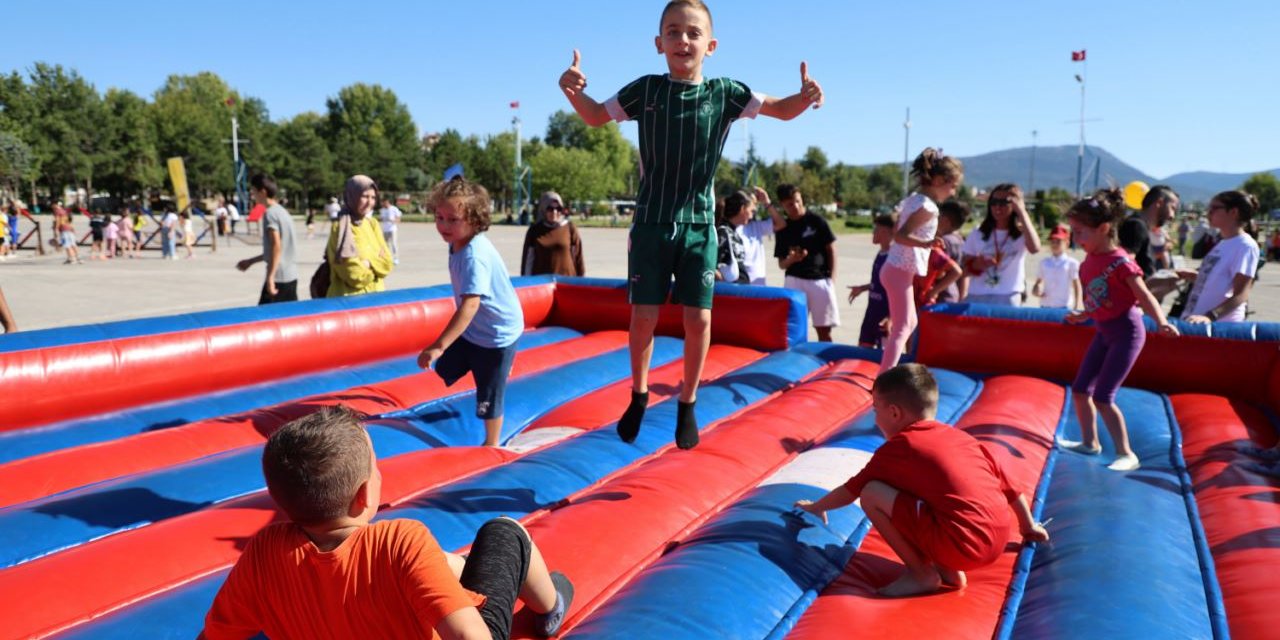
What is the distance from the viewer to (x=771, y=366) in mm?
5547

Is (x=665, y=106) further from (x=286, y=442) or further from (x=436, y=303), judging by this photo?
(x=436, y=303)

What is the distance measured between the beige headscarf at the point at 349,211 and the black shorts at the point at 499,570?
3847mm

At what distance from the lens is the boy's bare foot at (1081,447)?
3986 millimetres

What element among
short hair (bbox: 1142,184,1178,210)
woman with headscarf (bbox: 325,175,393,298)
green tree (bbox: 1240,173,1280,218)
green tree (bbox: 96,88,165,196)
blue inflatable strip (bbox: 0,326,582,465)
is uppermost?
green tree (bbox: 96,88,165,196)

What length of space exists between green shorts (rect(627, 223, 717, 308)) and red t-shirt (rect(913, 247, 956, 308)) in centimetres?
302

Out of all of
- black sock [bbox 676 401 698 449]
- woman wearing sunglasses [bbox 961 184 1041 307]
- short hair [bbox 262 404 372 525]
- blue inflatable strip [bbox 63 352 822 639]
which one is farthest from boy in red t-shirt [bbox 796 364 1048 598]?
woman wearing sunglasses [bbox 961 184 1041 307]

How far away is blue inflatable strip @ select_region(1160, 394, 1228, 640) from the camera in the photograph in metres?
2.34

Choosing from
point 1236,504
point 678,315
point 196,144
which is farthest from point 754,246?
point 196,144

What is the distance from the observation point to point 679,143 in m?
3.13

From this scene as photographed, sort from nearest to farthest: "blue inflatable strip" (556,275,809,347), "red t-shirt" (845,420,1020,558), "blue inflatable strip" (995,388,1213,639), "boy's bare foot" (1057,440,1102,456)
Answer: "blue inflatable strip" (995,388,1213,639)
"red t-shirt" (845,420,1020,558)
"boy's bare foot" (1057,440,1102,456)
"blue inflatable strip" (556,275,809,347)

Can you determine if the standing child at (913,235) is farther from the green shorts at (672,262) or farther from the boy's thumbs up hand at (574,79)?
the boy's thumbs up hand at (574,79)

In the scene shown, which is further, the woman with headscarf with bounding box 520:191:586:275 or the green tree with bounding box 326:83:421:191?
the green tree with bounding box 326:83:421:191

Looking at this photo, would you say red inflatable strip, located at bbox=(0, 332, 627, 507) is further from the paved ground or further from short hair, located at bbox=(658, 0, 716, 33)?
the paved ground

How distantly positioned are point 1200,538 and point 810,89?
216cm
